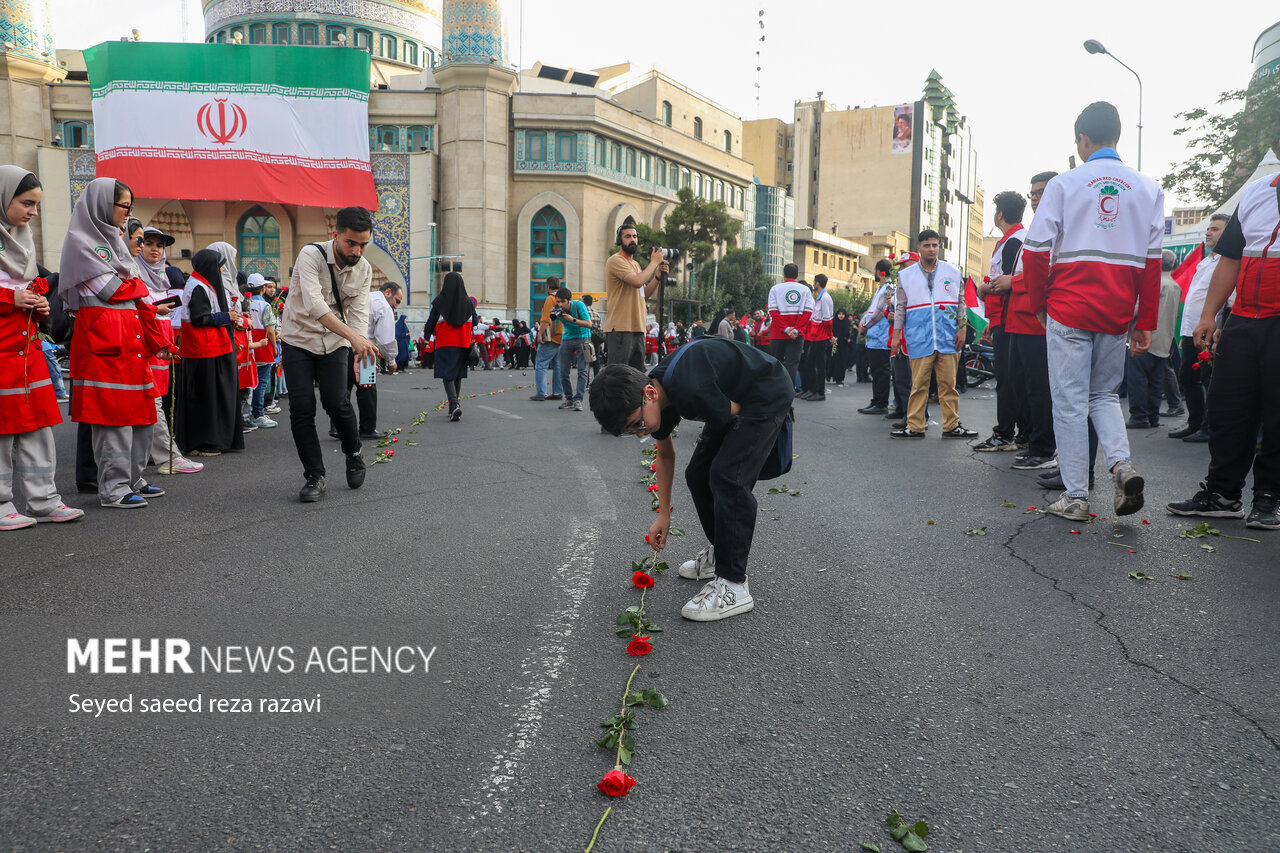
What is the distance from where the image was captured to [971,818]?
2.10 metres

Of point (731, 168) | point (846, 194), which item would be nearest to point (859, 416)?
point (731, 168)

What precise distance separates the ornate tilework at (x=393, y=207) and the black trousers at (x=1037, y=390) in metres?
43.7

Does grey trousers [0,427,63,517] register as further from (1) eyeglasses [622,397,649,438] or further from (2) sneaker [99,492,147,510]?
(1) eyeglasses [622,397,649,438]

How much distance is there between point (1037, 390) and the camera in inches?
282

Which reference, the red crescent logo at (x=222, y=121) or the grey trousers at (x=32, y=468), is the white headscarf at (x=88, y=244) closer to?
the grey trousers at (x=32, y=468)

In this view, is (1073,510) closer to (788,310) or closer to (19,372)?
(19,372)

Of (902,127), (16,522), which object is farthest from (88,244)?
(902,127)

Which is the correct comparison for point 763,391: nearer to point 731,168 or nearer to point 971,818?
point 971,818

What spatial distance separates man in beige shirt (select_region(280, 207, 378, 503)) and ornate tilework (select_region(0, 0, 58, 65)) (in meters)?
53.8

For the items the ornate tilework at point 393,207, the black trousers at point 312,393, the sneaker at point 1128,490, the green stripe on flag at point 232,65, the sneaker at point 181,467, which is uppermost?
the green stripe on flag at point 232,65

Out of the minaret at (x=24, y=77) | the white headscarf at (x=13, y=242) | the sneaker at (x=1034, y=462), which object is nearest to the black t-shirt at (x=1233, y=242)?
the sneaker at (x=1034, y=462)

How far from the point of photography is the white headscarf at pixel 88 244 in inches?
212

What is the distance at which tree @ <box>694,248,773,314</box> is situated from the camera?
196 ft

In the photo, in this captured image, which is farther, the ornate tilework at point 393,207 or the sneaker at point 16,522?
the ornate tilework at point 393,207
